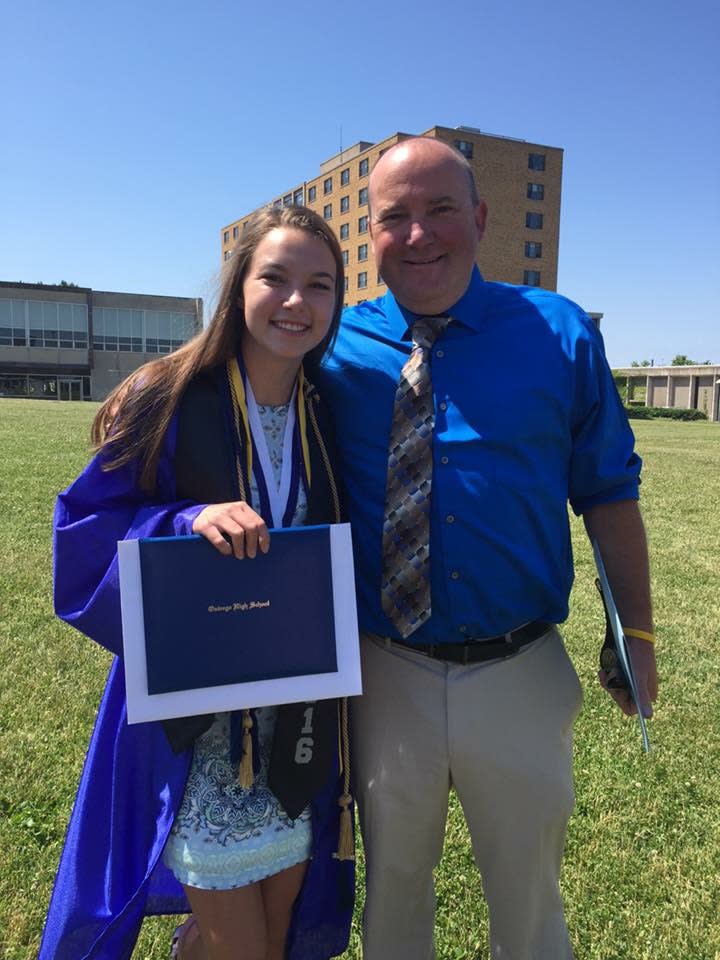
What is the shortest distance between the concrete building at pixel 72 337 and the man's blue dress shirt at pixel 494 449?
61772mm

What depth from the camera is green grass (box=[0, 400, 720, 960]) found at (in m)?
2.81

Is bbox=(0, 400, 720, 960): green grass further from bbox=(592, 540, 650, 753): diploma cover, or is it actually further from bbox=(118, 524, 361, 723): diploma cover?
bbox=(118, 524, 361, 723): diploma cover

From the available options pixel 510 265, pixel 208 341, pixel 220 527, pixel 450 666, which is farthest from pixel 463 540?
pixel 510 265

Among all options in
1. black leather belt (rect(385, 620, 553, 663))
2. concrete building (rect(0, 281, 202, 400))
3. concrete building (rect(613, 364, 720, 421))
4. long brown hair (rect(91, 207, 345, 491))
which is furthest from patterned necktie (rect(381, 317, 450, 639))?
concrete building (rect(613, 364, 720, 421))

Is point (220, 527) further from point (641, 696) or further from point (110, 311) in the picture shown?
point (110, 311)

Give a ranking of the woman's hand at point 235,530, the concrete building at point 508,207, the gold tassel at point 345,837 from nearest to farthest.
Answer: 1. the woman's hand at point 235,530
2. the gold tassel at point 345,837
3. the concrete building at point 508,207

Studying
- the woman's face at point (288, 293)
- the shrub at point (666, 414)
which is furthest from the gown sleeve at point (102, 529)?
the shrub at point (666, 414)

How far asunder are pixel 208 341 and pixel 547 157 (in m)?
67.0

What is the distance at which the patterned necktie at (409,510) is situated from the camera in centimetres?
207

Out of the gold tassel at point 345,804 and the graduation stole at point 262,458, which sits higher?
the graduation stole at point 262,458

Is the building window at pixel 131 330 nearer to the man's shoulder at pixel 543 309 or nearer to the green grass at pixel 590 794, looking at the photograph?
the green grass at pixel 590 794

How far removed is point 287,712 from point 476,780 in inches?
23.4

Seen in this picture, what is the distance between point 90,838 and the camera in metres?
1.98

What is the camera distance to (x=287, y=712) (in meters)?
1.91
